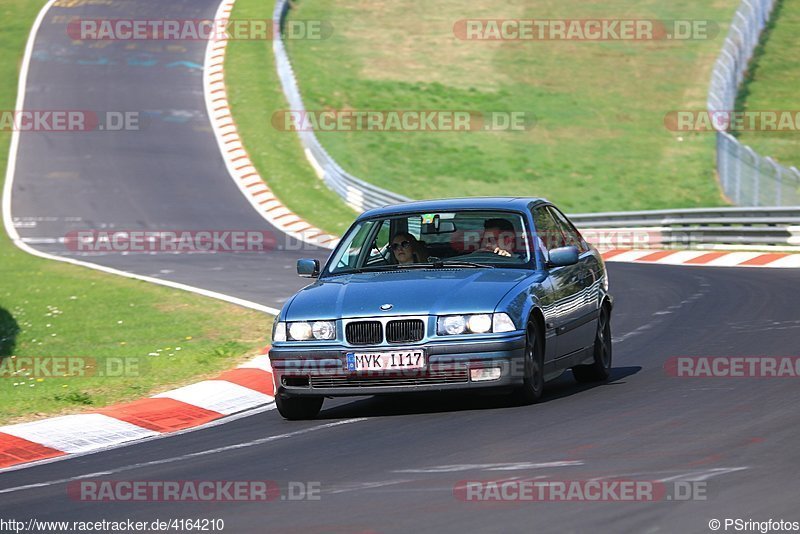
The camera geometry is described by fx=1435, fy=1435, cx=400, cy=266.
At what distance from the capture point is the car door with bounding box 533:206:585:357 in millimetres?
10906

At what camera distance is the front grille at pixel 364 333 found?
32.6ft

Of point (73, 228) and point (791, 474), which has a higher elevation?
point (791, 474)

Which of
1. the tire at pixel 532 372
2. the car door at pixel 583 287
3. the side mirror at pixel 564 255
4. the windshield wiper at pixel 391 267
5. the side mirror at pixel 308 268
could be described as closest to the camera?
the tire at pixel 532 372

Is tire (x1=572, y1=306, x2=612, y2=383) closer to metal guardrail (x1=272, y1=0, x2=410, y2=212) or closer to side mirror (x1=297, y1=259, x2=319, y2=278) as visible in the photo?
side mirror (x1=297, y1=259, x2=319, y2=278)

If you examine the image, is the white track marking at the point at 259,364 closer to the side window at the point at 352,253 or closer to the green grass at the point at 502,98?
the side window at the point at 352,253

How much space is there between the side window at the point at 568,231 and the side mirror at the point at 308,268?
6.86 ft

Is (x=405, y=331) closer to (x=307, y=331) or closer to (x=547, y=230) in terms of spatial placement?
(x=307, y=331)

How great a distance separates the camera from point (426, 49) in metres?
47.5

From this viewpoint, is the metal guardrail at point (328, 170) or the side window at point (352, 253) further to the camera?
the metal guardrail at point (328, 170)

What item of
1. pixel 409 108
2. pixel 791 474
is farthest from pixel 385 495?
pixel 409 108

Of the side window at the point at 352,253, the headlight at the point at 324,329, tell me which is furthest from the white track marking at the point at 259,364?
the headlight at the point at 324,329

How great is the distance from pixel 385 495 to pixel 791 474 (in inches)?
78.9

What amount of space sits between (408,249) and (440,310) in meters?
1.39

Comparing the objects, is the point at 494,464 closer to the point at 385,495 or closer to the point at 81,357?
the point at 385,495
